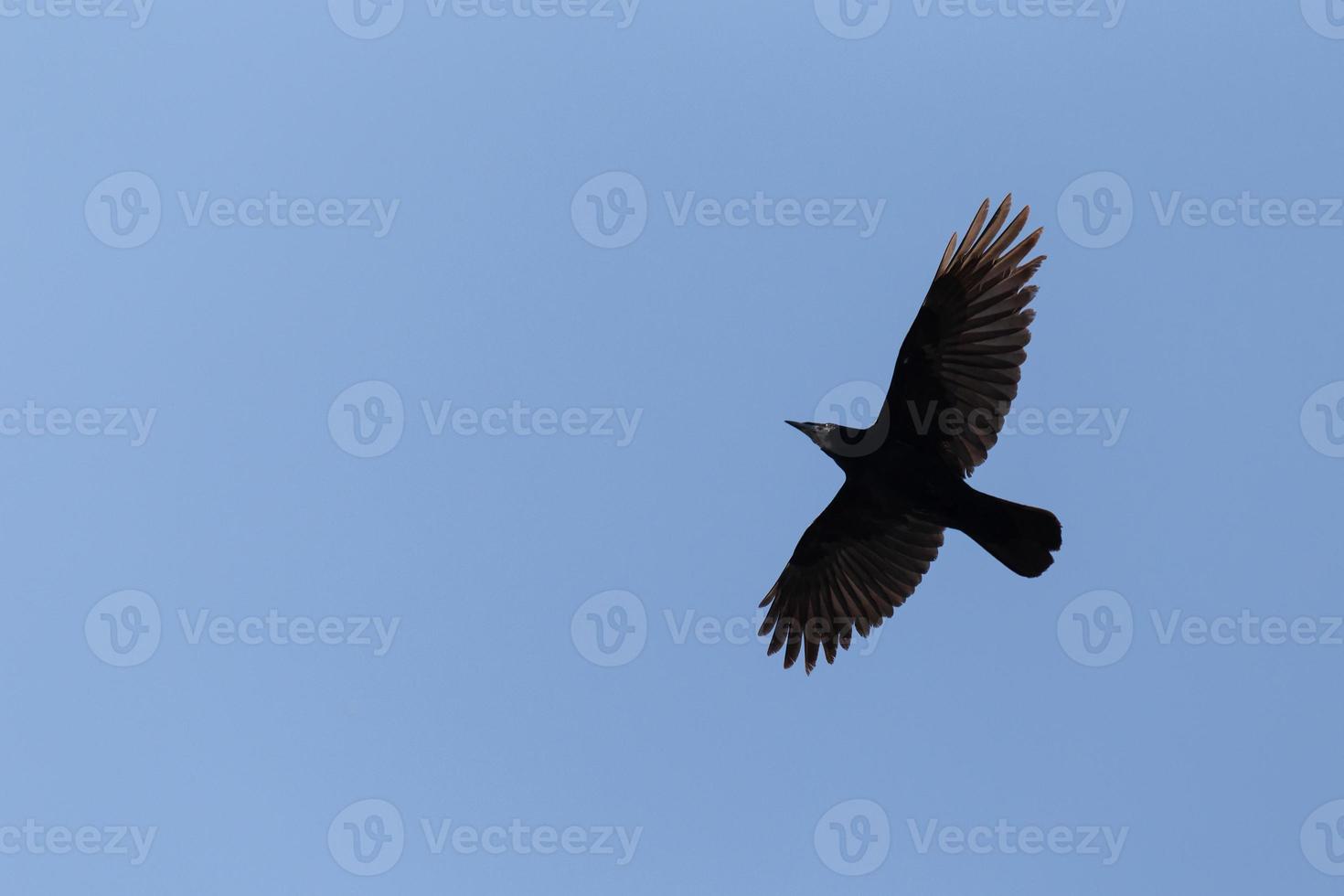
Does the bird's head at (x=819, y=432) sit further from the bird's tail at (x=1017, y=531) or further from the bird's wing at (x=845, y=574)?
the bird's tail at (x=1017, y=531)

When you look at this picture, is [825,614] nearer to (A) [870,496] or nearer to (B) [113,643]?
(A) [870,496]

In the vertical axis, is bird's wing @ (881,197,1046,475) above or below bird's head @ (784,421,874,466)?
above

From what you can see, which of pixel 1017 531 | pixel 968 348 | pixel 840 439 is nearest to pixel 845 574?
pixel 840 439

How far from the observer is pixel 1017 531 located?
13234mm

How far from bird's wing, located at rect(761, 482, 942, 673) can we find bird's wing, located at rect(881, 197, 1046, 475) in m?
1.30

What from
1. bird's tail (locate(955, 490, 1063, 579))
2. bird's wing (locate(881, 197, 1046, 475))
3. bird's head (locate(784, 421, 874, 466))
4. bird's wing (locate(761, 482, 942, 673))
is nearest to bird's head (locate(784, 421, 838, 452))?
bird's head (locate(784, 421, 874, 466))

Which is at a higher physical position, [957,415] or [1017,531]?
[957,415]

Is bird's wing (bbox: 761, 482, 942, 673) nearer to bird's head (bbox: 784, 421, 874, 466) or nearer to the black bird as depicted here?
the black bird

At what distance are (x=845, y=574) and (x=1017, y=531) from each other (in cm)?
224

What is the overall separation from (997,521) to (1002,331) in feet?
5.29

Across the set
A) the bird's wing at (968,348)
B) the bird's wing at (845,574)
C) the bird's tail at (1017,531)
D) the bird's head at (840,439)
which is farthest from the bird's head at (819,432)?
the bird's tail at (1017,531)

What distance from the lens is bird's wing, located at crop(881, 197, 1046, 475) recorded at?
13109 millimetres

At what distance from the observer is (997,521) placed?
13.3 metres

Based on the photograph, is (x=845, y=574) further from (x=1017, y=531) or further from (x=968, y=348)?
(x=968, y=348)
